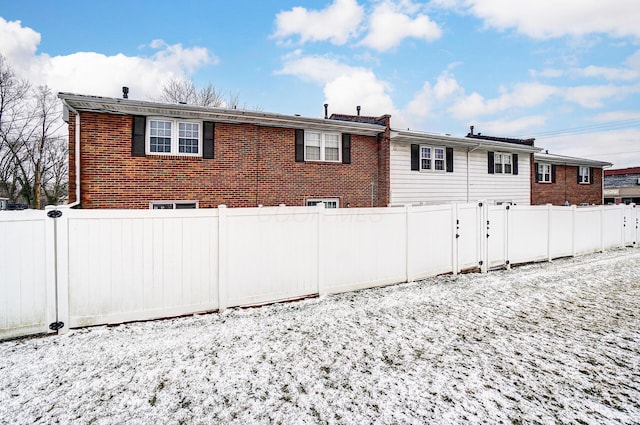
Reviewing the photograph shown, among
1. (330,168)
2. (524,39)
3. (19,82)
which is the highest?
(19,82)

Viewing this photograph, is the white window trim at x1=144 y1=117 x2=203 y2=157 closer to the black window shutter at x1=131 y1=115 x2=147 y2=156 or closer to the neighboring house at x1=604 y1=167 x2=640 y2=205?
the black window shutter at x1=131 y1=115 x2=147 y2=156

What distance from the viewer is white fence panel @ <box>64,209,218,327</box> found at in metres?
4.18

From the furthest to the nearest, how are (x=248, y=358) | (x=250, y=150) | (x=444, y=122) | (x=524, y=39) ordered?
(x=444, y=122) → (x=524, y=39) → (x=250, y=150) → (x=248, y=358)

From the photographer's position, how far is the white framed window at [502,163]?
50.3 ft

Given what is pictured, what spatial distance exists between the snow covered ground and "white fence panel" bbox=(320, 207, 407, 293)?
0.72 m

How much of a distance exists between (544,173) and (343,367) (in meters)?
21.5

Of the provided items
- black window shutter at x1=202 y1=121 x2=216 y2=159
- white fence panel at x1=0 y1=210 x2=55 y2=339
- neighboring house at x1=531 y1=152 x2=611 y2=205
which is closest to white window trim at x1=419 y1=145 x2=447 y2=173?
neighboring house at x1=531 y1=152 x2=611 y2=205

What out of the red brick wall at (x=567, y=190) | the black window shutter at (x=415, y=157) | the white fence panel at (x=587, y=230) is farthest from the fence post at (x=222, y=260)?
the red brick wall at (x=567, y=190)

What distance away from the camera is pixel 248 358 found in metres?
3.54

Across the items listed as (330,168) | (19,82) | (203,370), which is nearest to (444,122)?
(330,168)

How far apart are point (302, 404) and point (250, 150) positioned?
29.4ft

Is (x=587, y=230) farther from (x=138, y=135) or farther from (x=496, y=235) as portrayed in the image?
(x=138, y=135)

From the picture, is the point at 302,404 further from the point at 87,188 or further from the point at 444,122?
the point at 444,122

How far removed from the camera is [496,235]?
8195 millimetres
